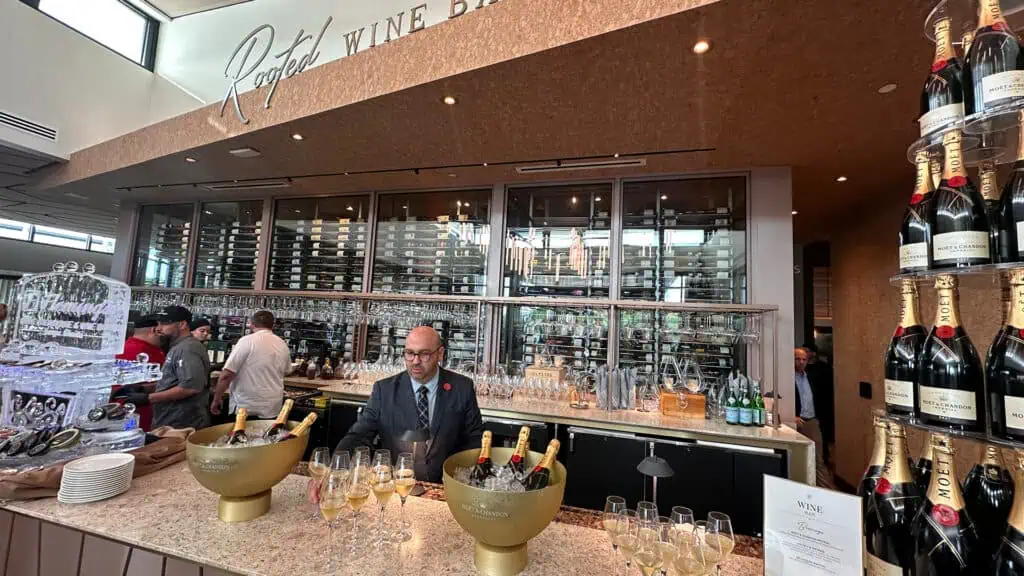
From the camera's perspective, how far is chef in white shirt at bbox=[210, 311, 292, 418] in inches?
138

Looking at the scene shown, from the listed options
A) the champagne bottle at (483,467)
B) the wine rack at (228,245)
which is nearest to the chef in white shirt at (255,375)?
the wine rack at (228,245)

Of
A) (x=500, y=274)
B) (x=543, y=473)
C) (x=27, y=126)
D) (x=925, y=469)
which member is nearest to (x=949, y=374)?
(x=925, y=469)

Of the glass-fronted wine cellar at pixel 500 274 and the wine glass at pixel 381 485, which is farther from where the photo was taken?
the glass-fronted wine cellar at pixel 500 274

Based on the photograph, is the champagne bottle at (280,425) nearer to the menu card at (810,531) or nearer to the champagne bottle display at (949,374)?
the menu card at (810,531)

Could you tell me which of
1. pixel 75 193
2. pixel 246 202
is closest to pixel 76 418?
pixel 246 202

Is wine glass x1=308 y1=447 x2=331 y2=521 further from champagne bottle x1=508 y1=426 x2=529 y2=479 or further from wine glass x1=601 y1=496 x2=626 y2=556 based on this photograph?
wine glass x1=601 y1=496 x2=626 y2=556

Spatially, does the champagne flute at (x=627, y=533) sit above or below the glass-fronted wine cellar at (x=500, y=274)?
below

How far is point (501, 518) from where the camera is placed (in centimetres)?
99

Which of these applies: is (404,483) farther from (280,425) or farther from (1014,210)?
(1014,210)

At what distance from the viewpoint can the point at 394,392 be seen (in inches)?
86.4

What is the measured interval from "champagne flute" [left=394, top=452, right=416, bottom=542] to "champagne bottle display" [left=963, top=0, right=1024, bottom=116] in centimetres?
160

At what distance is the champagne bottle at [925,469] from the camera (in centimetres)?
92

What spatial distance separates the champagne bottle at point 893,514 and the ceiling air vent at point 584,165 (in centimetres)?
283

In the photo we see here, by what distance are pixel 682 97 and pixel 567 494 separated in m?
2.70
